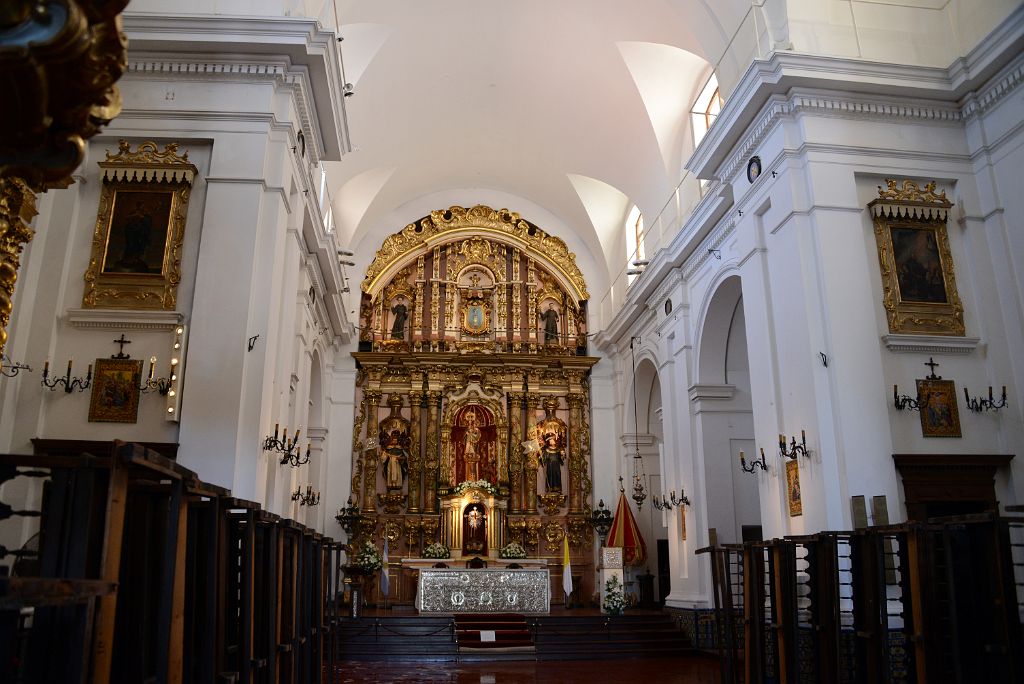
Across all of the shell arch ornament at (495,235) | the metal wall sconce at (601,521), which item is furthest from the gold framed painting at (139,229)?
the metal wall sconce at (601,521)

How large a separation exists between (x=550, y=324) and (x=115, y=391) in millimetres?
12804

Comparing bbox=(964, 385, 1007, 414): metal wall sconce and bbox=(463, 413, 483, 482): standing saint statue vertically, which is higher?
bbox=(463, 413, 483, 482): standing saint statue

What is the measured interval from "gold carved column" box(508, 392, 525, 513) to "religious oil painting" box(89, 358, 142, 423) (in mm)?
11212

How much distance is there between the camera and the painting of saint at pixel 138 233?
8.80 meters

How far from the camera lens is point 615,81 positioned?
14.5 m

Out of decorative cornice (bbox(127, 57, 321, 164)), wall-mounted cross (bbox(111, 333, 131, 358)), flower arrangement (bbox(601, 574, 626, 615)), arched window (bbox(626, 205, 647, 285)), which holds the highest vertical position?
arched window (bbox(626, 205, 647, 285))

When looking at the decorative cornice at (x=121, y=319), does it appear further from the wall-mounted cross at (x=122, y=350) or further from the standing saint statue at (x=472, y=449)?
the standing saint statue at (x=472, y=449)

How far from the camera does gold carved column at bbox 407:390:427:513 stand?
18366mm

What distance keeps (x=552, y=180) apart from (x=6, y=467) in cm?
1616

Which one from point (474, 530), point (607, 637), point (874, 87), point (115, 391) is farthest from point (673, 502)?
point (115, 391)

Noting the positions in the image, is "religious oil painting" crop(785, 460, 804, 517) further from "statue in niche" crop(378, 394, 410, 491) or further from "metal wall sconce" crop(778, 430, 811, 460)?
"statue in niche" crop(378, 394, 410, 491)

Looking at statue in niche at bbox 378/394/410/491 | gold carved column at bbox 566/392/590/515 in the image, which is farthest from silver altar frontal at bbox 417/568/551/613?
gold carved column at bbox 566/392/590/515

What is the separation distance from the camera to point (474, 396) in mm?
19281

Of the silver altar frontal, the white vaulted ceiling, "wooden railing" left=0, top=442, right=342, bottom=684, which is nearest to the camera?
"wooden railing" left=0, top=442, right=342, bottom=684
